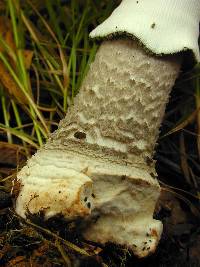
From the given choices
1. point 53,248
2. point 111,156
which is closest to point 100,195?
point 111,156

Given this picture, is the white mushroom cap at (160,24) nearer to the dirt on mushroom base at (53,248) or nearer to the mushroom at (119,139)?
the mushroom at (119,139)

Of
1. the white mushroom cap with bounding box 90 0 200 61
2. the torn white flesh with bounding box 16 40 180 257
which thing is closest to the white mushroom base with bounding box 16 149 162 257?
the torn white flesh with bounding box 16 40 180 257

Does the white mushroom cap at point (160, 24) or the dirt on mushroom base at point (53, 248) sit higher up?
the white mushroom cap at point (160, 24)

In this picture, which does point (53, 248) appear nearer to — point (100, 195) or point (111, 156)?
point (100, 195)

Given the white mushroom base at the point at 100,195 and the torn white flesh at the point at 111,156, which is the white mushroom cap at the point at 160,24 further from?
the white mushroom base at the point at 100,195

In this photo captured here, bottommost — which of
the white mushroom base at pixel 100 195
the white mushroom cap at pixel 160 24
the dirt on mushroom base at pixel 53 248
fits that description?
the dirt on mushroom base at pixel 53 248

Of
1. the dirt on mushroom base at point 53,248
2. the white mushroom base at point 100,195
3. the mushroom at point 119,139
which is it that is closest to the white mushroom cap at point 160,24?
the mushroom at point 119,139

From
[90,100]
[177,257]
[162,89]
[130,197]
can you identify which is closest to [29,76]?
[90,100]

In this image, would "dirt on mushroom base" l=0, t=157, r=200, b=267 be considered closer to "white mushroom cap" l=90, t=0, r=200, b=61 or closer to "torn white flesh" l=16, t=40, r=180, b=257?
"torn white flesh" l=16, t=40, r=180, b=257

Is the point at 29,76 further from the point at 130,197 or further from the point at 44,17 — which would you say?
the point at 130,197
